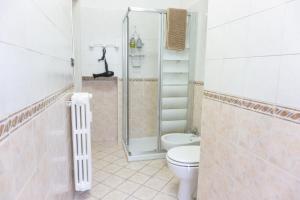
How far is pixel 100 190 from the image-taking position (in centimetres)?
207

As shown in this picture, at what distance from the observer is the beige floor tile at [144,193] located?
1.98 m

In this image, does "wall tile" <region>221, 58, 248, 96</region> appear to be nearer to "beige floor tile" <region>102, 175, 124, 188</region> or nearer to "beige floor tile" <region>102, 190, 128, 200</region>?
"beige floor tile" <region>102, 190, 128, 200</region>

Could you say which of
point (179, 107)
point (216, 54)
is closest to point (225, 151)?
point (216, 54)

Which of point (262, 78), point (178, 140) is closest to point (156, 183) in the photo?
point (178, 140)

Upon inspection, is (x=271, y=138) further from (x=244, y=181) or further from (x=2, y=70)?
(x=2, y=70)

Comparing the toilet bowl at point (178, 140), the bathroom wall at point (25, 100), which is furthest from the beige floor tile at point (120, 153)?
the bathroom wall at point (25, 100)

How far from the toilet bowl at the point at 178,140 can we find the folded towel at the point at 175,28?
1.17m

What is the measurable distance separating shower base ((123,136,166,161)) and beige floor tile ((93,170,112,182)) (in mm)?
428

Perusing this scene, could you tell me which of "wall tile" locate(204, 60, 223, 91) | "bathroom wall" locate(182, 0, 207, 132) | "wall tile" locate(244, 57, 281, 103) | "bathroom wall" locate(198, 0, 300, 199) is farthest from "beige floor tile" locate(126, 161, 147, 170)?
"wall tile" locate(244, 57, 281, 103)

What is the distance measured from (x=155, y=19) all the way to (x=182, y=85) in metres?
1.00

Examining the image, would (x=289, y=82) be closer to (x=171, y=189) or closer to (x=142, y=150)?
(x=171, y=189)

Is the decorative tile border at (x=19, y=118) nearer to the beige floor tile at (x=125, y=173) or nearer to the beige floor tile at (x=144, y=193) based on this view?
the beige floor tile at (x=144, y=193)

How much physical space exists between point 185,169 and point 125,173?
907 millimetres

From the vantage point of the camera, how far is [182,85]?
285 cm
